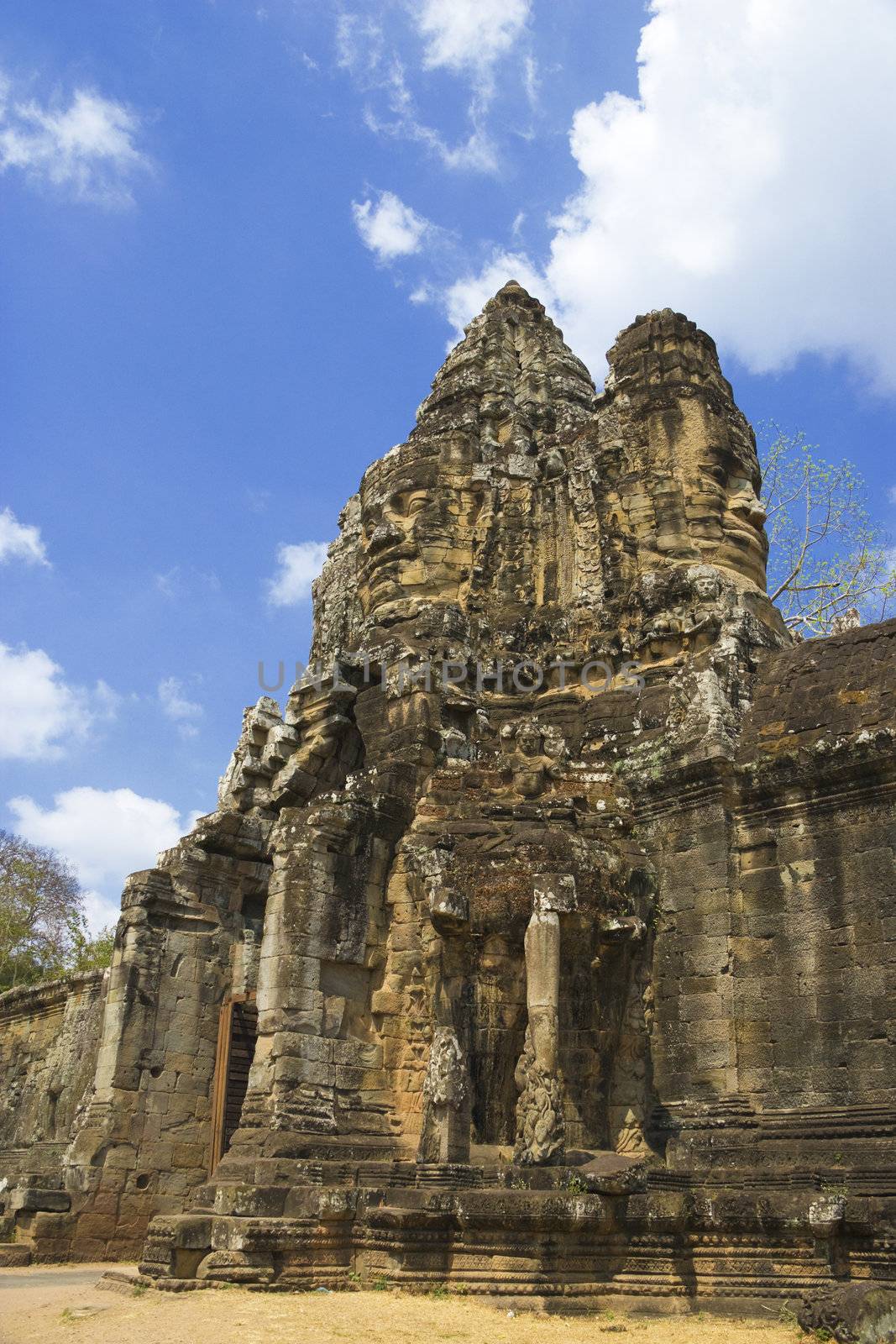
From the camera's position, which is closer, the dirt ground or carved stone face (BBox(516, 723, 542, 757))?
the dirt ground

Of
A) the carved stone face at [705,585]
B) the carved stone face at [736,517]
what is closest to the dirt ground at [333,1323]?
the carved stone face at [705,585]

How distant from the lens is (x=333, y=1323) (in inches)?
324

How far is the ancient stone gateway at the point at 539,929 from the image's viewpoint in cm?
970

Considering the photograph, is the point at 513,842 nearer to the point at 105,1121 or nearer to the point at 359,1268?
the point at 359,1268

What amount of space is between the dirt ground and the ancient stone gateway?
297mm

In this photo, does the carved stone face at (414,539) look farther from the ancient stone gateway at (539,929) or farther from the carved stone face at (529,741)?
the carved stone face at (529,741)

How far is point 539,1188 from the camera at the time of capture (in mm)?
9570

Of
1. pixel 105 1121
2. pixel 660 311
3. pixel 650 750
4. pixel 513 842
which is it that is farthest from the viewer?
pixel 660 311

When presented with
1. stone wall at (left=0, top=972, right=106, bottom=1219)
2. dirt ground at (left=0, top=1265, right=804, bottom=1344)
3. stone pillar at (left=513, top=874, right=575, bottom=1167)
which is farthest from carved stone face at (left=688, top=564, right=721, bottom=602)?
stone wall at (left=0, top=972, right=106, bottom=1219)

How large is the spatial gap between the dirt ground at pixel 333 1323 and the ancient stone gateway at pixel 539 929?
30 centimetres

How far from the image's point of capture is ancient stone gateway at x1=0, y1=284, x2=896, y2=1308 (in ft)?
31.8

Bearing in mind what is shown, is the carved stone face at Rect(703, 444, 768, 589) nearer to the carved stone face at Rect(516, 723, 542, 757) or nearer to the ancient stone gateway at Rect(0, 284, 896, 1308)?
the ancient stone gateway at Rect(0, 284, 896, 1308)

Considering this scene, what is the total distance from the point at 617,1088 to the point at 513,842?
242 cm

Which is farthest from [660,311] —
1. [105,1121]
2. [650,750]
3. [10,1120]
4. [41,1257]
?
[10,1120]
